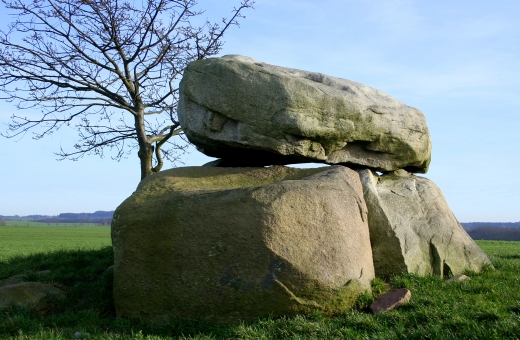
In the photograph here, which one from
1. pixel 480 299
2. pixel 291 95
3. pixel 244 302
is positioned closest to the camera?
pixel 244 302

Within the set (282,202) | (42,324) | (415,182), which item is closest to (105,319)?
(42,324)

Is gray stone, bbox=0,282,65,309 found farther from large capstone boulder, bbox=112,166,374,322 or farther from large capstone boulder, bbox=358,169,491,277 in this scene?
large capstone boulder, bbox=358,169,491,277

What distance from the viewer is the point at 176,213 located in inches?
324

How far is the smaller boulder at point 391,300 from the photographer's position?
25.4 ft

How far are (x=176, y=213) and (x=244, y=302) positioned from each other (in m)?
1.82

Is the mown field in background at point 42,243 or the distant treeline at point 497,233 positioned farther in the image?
the distant treeline at point 497,233

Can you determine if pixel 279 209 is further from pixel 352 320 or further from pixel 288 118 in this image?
pixel 288 118

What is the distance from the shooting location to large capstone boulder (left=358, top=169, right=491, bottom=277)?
9.68 m

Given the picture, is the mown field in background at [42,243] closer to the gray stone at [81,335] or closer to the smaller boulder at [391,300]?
the gray stone at [81,335]

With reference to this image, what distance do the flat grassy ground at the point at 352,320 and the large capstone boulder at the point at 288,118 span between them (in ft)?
9.67

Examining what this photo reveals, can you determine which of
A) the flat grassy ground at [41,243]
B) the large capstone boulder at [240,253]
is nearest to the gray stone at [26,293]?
the large capstone boulder at [240,253]

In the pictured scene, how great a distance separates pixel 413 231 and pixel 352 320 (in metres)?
3.53

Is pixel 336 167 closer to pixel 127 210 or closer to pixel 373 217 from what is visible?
pixel 373 217

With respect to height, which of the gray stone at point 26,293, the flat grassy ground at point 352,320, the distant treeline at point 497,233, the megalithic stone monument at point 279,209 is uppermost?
the megalithic stone monument at point 279,209
